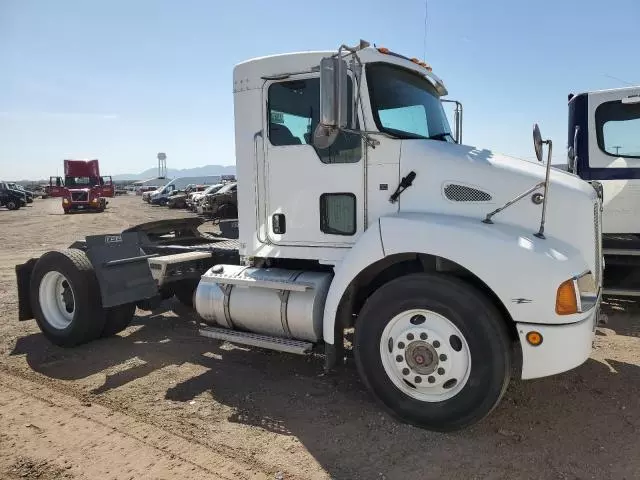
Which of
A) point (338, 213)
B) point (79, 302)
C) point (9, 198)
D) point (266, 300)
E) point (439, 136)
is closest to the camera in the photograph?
point (338, 213)

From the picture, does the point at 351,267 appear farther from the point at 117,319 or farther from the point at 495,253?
the point at 117,319

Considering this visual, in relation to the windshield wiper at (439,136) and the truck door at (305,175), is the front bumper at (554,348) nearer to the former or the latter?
the truck door at (305,175)

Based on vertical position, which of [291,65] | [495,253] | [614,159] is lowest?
[495,253]

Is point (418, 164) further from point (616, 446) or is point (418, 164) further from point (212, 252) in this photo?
point (212, 252)

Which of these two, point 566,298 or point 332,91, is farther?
point 332,91

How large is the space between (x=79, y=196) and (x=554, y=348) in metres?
33.8

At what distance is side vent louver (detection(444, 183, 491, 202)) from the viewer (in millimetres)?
3732

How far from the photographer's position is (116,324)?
225 inches

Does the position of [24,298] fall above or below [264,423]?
above

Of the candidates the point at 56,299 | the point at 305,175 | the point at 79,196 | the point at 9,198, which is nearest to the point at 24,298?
the point at 56,299

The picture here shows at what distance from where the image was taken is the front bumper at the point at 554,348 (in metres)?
3.17

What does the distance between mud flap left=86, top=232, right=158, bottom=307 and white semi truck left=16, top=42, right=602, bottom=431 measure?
0.03m

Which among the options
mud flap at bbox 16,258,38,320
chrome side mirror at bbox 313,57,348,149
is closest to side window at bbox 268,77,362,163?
chrome side mirror at bbox 313,57,348,149

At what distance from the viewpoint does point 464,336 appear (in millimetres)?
3363
